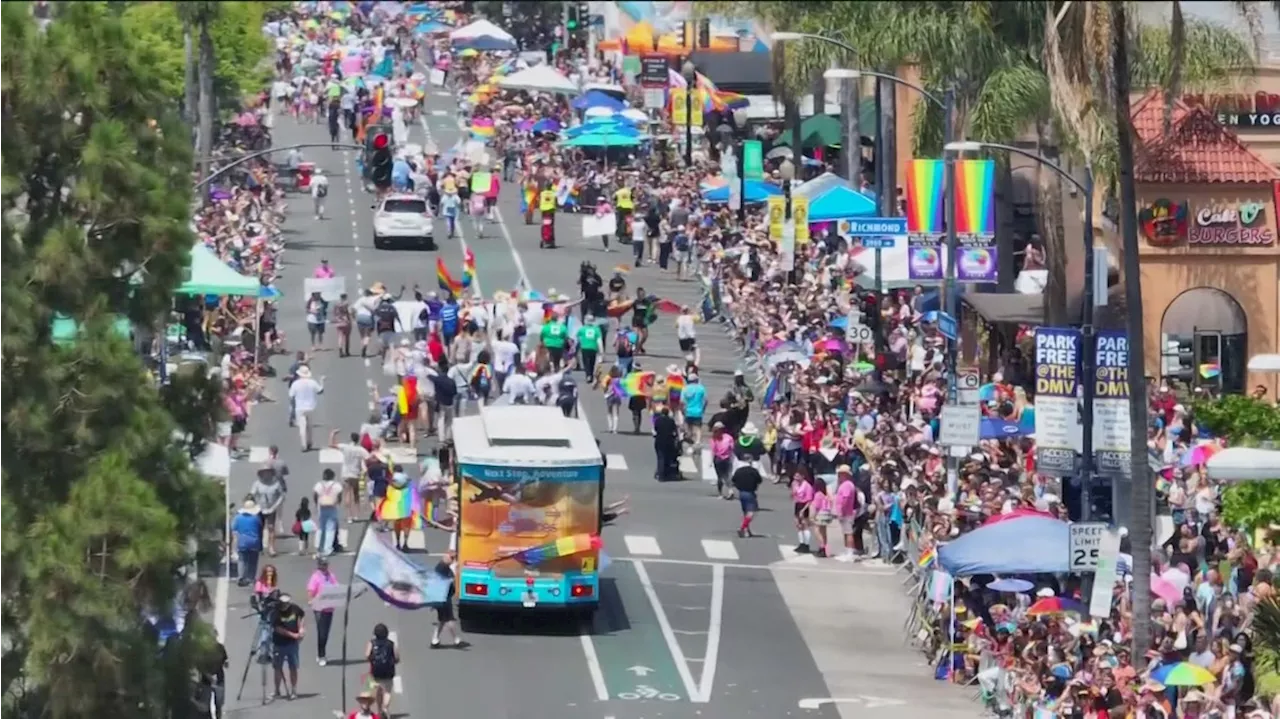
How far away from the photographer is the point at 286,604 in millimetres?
31625

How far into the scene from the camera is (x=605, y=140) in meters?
75.9

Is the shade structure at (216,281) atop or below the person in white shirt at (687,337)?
atop

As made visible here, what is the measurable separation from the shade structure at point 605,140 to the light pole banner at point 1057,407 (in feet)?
134

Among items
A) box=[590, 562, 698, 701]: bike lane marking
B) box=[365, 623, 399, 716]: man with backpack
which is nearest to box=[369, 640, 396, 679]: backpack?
box=[365, 623, 399, 716]: man with backpack

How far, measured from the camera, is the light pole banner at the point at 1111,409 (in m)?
34.2

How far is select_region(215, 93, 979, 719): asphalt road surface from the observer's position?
3222cm

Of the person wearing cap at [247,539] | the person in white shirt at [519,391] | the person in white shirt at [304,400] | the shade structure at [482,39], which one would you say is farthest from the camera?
the shade structure at [482,39]

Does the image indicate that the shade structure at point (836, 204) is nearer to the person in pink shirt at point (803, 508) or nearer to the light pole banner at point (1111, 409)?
the person in pink shirt at point (803, 508)

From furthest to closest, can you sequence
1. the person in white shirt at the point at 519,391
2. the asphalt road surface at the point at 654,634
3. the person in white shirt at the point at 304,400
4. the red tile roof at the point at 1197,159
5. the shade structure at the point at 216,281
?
the red tile roof at the point at 1197,159, the shade structure at the point at 216,281, the person in white shirt at the point at 519,391, the person in white shirt at the point at 304,400, the asphalt road surface at the point at 654,634

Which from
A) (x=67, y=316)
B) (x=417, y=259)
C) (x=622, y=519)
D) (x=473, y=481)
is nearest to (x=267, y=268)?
(x=417, y=259)

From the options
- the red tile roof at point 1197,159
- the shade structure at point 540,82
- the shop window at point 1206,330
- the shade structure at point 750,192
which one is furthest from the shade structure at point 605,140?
the shop window at point 1206,330

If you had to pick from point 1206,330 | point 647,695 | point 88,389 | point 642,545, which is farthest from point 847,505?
point 88,389

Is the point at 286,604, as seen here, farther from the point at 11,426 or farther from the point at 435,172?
the point at 435,172

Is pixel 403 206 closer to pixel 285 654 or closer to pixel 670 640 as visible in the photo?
pixel 670 640
